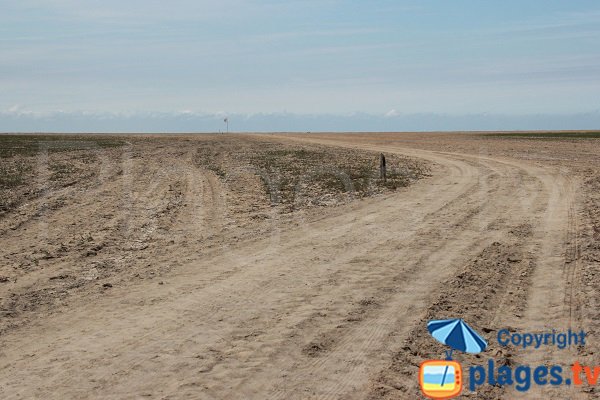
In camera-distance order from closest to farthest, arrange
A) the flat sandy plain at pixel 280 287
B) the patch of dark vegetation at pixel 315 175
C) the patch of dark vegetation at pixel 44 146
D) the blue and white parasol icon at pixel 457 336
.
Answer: the flat sandy plain at pixel 280 287, the blue and white parasol icon at pixel 457 336, the patch of dark vegetation at pixel 315 175, the patch of dark vegetation at pixel 44 146

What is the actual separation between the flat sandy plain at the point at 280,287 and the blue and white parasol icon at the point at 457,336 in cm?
11

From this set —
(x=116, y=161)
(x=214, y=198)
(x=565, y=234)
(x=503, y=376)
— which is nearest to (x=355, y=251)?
(x=565, y=234)

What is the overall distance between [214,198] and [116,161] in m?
15.0

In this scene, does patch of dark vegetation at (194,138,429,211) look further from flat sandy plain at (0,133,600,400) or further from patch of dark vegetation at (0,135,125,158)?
patch of dark vegetation at (0,135,125,158)

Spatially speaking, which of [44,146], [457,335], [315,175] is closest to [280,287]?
[457,335]

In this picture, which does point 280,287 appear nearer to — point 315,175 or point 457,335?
point 457,335

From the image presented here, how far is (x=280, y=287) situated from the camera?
8.29 metres

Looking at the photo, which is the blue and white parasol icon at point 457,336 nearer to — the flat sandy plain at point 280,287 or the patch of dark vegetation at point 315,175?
the flat sandy plain at point 280,287

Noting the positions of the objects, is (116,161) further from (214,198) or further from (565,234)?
(565,234)

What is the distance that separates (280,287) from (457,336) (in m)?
2.72

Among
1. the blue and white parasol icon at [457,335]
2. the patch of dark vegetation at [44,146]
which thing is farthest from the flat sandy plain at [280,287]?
the patch of dark vegetation at [44,146]

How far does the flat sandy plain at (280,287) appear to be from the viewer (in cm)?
575

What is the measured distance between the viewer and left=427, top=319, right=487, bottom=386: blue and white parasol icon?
6.02m

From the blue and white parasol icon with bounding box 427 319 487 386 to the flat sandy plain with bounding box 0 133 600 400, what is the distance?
11cm
